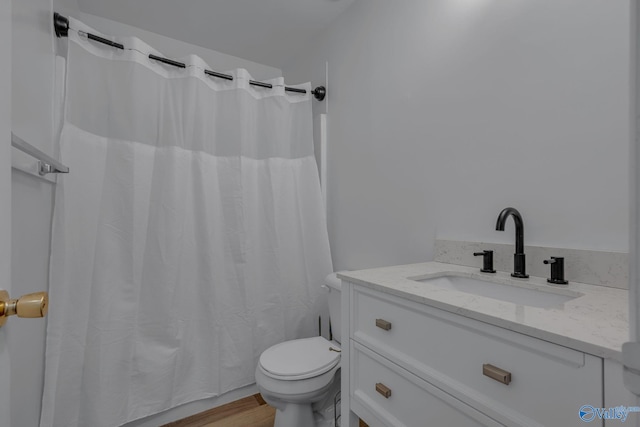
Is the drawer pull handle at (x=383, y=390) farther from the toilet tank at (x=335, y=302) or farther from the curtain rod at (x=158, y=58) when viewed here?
the curtain rod at (x=158, y=58)

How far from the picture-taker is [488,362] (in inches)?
27.2

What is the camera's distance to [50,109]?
1322 mm

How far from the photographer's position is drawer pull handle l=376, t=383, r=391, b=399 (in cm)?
94

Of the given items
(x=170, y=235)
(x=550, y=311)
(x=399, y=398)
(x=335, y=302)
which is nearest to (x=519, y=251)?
(x=550, y=311)

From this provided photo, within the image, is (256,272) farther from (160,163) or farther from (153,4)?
(153,4)

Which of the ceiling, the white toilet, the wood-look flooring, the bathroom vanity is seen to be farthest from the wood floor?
the ceiling

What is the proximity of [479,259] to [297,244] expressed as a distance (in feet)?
3.66

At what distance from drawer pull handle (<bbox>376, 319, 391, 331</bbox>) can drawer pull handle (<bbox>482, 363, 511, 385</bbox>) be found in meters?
0.30

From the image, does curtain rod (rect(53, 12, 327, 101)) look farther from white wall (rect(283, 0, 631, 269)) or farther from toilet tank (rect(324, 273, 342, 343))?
toilet tank (rect(324, 273, 342, 343))

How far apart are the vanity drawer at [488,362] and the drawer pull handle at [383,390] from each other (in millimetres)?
102

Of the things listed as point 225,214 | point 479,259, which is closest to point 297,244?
point 225,214

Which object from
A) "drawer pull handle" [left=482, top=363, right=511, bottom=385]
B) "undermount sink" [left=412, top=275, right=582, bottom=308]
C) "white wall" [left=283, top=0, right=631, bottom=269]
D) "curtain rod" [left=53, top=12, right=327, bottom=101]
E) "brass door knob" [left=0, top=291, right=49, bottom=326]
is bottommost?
"drawer pull handle" [left=482, top=363, right=511, bottom=385]

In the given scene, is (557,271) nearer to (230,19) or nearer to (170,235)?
(170,235)

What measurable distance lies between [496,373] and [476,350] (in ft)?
0.20
